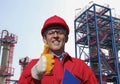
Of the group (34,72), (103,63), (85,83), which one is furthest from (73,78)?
(103,63)

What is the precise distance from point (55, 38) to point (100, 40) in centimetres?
2935

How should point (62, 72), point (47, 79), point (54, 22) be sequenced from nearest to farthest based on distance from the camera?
1. point (47, 79)
2. point (62, 72)
3. point (54, 22)

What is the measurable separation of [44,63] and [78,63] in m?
0.85

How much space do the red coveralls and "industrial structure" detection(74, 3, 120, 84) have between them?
26959 millimetres

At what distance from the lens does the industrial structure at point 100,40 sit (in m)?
31.0

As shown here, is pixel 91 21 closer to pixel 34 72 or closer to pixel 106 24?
pixel 106 24

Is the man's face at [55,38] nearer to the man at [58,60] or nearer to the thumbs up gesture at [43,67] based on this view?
the man at [58,60]

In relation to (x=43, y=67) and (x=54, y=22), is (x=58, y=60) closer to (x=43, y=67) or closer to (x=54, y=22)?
(x=54, y=22)

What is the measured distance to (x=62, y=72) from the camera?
2879 mm

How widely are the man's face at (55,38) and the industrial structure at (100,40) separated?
27027 mm

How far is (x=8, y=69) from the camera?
30.8m

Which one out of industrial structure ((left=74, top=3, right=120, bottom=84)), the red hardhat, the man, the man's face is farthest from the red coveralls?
industrial structure ((left=74, top=3, right=120, bottom=84))

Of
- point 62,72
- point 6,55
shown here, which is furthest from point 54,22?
point 6,55

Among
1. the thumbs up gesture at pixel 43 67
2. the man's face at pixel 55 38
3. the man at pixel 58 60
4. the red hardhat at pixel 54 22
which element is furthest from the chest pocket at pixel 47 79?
the red hardhat at pixel 54 22
